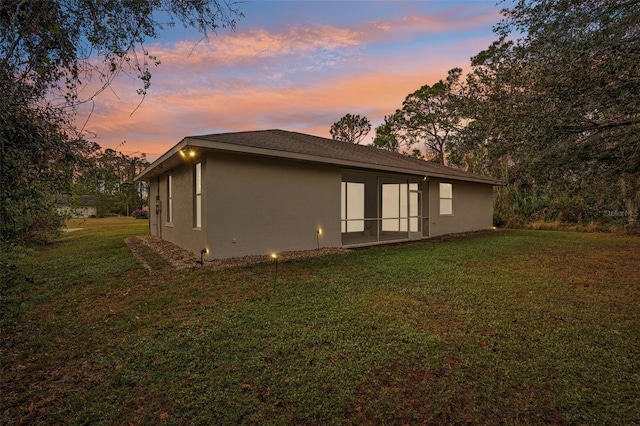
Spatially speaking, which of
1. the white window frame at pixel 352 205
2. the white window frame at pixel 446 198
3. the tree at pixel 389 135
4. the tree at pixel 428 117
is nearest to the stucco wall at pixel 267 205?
the white window frame at pixel 352 205

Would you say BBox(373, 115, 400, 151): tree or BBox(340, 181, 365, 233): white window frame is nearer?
BBox(340, 181, 365, 233): white window frame

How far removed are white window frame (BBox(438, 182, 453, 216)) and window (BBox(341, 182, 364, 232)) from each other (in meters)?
3.31

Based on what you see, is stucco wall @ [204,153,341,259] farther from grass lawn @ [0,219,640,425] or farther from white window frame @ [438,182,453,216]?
white window frame @ [438,182,453,216]

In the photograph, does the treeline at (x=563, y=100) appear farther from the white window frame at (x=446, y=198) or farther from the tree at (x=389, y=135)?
the tree at (x=389, y=135)

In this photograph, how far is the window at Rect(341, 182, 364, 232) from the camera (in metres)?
12.3

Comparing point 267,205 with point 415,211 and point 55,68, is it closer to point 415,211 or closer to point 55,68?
point 55,68

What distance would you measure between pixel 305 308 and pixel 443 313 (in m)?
1.81

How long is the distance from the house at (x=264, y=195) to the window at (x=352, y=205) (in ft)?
0.23

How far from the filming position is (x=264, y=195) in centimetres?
776

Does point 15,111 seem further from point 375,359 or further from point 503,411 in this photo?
point 503,411

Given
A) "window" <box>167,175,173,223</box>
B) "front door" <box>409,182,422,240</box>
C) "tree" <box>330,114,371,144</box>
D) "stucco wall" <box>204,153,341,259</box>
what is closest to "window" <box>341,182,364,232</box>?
"front door" <box>409,182,422,240</box>

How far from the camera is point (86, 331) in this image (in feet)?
11.8

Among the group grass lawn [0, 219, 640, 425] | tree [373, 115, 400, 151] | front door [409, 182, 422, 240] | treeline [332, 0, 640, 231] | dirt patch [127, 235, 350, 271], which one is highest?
tree [373, 115, 400, 151]

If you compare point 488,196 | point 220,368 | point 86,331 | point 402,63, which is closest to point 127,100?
point 86,331
